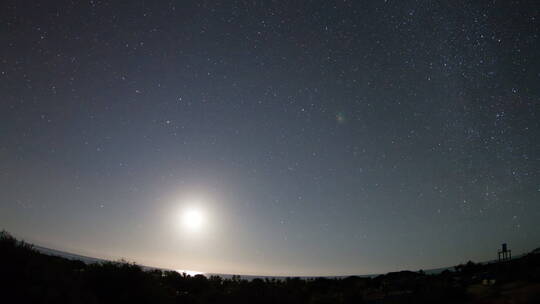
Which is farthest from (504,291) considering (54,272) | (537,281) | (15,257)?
(15,257)

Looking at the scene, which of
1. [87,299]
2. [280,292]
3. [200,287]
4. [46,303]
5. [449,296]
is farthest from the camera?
[200,287]

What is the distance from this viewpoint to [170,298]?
1355cm

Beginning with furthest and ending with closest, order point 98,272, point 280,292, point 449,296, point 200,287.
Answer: point 200,287 < point 280,292 < point 98,272 < point 449,296

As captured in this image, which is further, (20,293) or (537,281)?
(537,281)

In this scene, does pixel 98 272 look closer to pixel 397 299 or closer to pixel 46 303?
pixel 46 303

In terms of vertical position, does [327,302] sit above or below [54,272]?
below

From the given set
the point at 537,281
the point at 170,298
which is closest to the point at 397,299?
the point at 537,281

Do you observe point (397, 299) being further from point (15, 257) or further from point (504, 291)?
point (15, 257)

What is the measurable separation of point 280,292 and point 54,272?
761 centimetres

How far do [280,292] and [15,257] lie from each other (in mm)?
8614

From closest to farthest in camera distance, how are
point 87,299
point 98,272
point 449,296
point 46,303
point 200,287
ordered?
point 46,303, point 87,299, point 449,296, point 98,272, point 200,287

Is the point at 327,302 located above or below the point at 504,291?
below

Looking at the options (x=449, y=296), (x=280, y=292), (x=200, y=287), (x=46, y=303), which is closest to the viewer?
(x=46, y=303)

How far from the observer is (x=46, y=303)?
8812 millimetres
